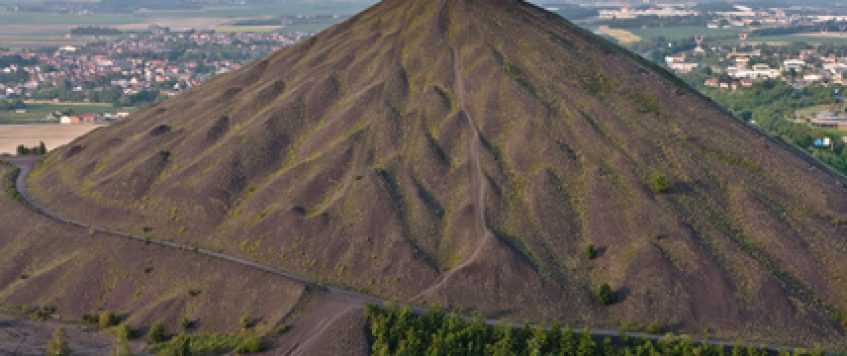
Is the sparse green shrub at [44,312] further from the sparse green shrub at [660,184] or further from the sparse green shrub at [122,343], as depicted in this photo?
the sparse green shrub at [660,184]

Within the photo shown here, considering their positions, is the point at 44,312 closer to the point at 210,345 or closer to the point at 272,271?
the point at 210,345

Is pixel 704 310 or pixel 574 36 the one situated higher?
pixel 574 36

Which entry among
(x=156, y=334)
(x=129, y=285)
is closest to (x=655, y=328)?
(x=156, y=334)

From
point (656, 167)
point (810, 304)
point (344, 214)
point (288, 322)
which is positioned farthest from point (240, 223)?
point (810, 304)

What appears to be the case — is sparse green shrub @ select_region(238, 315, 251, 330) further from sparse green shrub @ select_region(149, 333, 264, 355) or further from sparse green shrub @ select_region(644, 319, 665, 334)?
sparse green shrub @ select_region(644, 319, 665, 334)

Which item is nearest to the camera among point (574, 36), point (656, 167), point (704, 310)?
point (704, 310)

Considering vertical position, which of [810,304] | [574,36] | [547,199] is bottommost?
[810,304]

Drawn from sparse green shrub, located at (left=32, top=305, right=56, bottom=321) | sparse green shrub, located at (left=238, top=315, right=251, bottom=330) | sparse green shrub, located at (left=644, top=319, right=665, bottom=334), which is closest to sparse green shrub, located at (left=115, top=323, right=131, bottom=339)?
sparse green shrub, located at (left=238, top=315, right=251, bottom=330)

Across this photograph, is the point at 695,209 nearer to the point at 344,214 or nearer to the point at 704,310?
the point at 704,310

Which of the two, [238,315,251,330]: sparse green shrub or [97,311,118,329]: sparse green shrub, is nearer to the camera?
[238,315,251,330]: sparse green shrub
